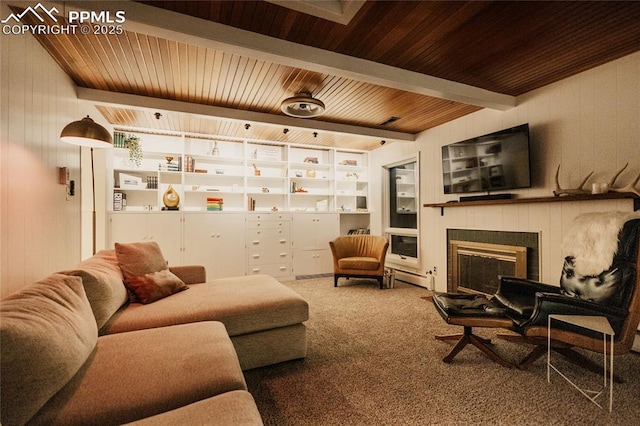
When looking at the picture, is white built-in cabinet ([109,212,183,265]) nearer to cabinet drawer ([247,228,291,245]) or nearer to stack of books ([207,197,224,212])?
stack of books ([207,197,224,212])

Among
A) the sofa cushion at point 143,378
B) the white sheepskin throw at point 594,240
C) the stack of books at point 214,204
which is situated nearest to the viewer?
the sofa cushion at point 143,378

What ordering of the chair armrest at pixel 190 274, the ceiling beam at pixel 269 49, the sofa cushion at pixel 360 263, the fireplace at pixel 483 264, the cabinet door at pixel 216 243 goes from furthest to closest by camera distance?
the cabinet door at pixel 216 243, the sofa cushion at pixel 360 263, the fireplace at pixel 483 264, the chair armrest at pixel 190 274, the ceiling beam at pixel 269 49

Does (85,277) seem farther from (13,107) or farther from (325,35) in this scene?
(325,35)

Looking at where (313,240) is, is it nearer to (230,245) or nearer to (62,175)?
(230,245)

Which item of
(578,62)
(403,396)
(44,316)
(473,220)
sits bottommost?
(403,396)

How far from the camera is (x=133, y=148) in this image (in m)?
4.35

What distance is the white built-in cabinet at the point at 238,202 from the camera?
14.5 ft

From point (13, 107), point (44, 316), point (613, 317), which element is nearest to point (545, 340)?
point (613, 317)

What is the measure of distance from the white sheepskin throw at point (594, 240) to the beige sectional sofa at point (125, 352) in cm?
216

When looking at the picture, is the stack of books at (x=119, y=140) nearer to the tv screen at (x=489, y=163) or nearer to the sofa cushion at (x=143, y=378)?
the sofa cushion at (x=143, y=378)

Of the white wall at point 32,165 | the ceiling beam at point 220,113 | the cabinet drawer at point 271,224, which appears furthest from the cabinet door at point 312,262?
the white wall at point 32,165

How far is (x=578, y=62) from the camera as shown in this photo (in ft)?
8.29

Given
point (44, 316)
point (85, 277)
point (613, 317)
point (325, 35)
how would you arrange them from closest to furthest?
point (44, 316) < point (85, 277) < point (613, 317) < point (325, 35)

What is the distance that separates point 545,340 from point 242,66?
326 centimetres
